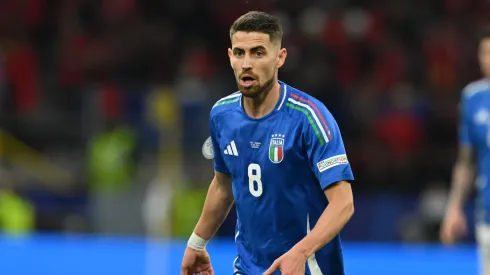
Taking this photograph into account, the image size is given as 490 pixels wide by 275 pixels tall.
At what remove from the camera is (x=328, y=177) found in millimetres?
4008

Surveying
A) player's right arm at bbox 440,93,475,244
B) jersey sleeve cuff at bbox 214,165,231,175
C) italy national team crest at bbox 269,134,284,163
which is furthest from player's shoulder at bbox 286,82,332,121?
player's right arm at bbox 440,93,475,244

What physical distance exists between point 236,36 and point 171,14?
34.8ft

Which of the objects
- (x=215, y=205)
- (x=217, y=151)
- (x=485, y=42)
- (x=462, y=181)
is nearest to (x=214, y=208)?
(x=215, y=205)

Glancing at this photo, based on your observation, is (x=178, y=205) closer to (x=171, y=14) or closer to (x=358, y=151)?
A: (x=358, y=151)

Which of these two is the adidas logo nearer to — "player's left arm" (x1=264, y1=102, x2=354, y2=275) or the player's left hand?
"player's left arm" (x1=264, y1=102, x2=354, y2=275)

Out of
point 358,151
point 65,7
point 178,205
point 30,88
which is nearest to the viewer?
point 178,205

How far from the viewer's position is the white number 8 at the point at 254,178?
13.9ft

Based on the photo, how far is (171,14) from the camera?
14617 mm

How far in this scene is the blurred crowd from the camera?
11.7 meters

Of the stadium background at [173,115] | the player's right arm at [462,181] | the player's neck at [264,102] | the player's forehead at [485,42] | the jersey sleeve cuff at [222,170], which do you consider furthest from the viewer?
the stadium background at [173,115]

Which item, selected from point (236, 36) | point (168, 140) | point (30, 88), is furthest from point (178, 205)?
point (236, 36)

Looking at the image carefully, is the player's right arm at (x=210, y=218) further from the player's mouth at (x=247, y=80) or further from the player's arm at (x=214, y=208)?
the player's mouth at (x=247, y=80)

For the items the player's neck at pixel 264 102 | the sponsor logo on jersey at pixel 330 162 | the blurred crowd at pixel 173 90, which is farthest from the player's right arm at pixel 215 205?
the blurred crowd at pixel 173 90

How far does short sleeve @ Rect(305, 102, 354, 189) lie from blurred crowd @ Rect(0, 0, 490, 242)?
696 cm
